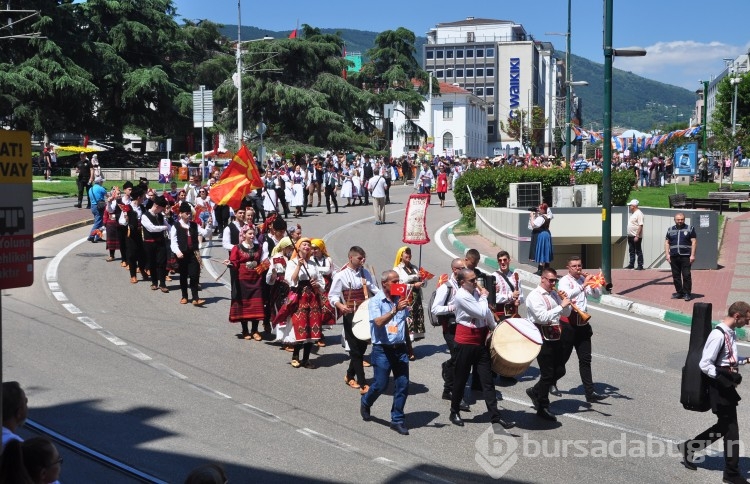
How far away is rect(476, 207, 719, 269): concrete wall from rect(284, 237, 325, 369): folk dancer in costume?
35.9 ft

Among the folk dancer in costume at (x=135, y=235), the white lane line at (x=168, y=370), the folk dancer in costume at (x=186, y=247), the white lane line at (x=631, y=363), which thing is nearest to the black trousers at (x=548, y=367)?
the white lane line at (x=631, y=363)

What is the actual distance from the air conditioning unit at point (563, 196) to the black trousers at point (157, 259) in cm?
1345

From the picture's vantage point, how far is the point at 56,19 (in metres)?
46.2

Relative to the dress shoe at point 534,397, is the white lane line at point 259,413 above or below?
below

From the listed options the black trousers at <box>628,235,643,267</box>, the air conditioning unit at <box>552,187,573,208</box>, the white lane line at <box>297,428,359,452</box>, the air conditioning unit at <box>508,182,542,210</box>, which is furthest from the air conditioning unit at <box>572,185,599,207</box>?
the white lane line at <box>297,428,359,452</box>

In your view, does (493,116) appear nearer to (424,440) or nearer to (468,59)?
(468,59)

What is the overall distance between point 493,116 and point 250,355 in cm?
12896

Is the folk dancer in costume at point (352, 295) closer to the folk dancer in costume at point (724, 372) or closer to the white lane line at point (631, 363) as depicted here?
the white lane line at point (631, 363)

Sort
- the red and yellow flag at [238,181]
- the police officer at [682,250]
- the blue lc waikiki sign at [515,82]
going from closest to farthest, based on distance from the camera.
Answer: the red and yellow flag at [238,181], the police officer at [682,250], the blue lc waikiki sign at [515,82]

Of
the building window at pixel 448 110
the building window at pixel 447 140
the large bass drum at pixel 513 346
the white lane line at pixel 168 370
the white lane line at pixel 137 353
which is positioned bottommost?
the white lane line at pixel 168 370

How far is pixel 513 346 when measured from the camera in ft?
30.5

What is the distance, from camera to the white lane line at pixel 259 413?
30.5 feet

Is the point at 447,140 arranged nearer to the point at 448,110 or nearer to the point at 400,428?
the point at 448,110

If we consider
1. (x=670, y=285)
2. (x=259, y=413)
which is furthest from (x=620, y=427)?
(x=670, y=285)
